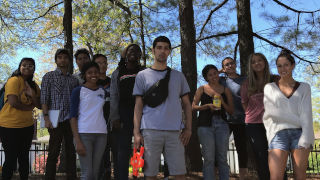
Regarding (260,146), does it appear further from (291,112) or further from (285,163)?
(291,112)

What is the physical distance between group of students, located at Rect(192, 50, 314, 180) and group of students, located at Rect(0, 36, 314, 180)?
0.01 meters

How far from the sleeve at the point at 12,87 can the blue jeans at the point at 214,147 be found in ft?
8.65

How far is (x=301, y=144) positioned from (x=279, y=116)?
14.1 inches

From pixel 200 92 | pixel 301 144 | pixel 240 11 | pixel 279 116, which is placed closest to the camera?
pixel 301 144

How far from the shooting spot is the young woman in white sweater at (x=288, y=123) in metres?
2.95

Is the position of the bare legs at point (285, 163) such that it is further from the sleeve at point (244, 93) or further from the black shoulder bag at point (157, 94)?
the black shoulder bag at point (157, 94)

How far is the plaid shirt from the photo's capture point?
4215 millimetres

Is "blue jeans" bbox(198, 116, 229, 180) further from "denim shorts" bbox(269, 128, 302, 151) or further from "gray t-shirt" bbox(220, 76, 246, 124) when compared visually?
"denim shorts" bbox(269, 128, 302, 151)

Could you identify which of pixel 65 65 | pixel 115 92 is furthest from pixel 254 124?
pixel 65 65

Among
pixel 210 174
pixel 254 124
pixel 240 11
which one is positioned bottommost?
pixel 210 174

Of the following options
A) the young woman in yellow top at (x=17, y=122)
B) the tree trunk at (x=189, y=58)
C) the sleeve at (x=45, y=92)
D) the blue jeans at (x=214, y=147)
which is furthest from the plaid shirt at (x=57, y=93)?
the tree trunk at (x=189, y=58)

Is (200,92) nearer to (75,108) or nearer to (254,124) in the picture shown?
(254,124)

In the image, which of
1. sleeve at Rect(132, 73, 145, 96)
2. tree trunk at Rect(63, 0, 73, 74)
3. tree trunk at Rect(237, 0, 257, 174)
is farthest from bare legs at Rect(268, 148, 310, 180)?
tree trunk at Rect(63, 0, 73, 74)

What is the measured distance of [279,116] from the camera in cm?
313
